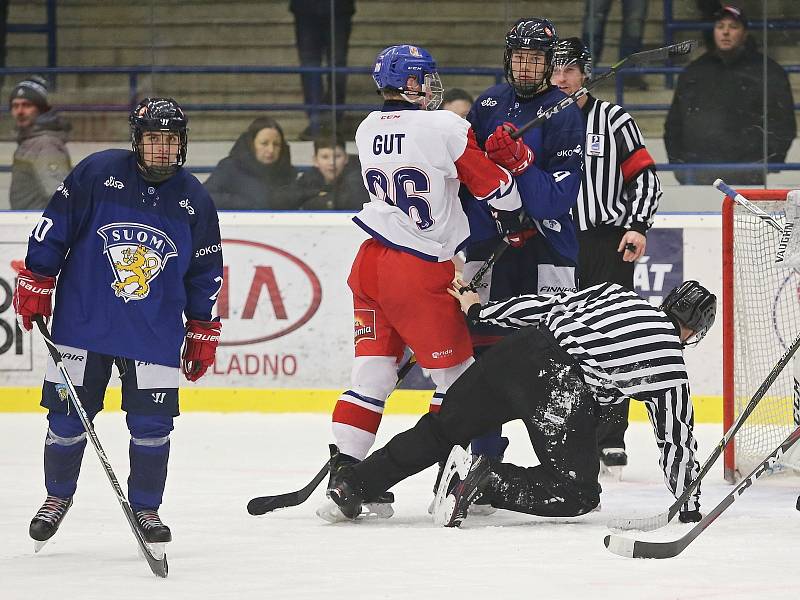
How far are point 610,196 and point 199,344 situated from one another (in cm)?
161

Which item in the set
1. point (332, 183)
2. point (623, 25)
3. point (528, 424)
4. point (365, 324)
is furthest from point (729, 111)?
point (528, 424)

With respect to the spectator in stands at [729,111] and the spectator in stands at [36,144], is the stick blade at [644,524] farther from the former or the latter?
the spectator in stands at [36,144]

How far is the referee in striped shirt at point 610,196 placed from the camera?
4539mm

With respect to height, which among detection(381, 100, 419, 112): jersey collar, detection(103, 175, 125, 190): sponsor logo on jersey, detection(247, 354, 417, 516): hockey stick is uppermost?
detection(381, 100, 419, 112): jersey collar

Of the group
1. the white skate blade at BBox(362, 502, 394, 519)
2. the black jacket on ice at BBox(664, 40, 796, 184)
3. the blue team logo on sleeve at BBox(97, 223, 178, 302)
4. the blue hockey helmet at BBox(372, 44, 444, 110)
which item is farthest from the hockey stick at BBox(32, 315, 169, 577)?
the black jacket on ice at BBox(664, 40, 796, 184)

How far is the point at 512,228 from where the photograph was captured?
3.96 m

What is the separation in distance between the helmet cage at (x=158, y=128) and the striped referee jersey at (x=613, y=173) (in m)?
1.60

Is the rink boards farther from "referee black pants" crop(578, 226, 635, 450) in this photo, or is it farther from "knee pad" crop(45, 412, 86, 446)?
"knee pad" crop(45, 412, 86, 446)

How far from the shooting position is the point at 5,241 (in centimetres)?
586

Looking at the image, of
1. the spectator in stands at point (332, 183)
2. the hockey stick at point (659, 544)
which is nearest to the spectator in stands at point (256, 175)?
the spectator in stands at point (332, 183)

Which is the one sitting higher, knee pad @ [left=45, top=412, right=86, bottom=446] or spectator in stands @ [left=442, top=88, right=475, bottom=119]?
spectator in stands @ [left=442, top=88, right=475, bottom=119]

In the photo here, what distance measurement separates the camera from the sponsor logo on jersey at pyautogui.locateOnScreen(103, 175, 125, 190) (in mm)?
3346

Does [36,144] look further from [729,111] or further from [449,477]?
[449,477]

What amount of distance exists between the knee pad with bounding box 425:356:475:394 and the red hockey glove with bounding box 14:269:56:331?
1.01 meters
